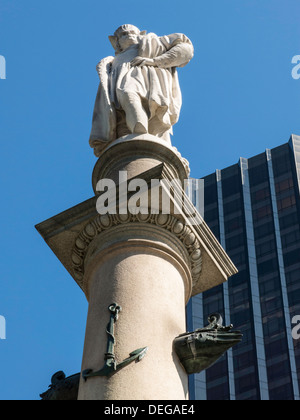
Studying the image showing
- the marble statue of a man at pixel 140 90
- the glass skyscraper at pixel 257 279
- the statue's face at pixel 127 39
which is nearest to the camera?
the marble statue of a man at pixel 140 90

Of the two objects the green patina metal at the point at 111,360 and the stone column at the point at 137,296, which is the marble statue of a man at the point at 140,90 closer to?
the stone column at the point at 137,296

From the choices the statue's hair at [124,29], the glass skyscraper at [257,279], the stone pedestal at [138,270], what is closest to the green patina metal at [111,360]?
the stone pedestal at [138,270]

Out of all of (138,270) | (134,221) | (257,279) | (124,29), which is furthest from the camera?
(257,279)

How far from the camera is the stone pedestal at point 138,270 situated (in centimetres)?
750

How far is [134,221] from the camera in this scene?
8.88m

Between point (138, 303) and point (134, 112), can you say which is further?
point (134, 112)

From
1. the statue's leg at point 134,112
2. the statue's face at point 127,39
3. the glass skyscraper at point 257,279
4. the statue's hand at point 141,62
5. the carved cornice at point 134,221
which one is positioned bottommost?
the carved cornice at point 134,221

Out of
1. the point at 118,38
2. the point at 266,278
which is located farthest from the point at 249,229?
the point at 118,38

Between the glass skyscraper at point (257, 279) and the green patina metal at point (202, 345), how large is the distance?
72.7 metres

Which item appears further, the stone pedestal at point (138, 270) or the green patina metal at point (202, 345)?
the green patina metal at point (202, 345)

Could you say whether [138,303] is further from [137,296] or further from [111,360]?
[111,360]

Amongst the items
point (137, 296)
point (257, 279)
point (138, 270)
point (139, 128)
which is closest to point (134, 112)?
point (139, 128)

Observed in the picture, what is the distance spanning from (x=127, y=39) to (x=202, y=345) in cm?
588

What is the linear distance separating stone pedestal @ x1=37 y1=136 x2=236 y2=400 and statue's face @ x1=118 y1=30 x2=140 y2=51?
2444 mm
